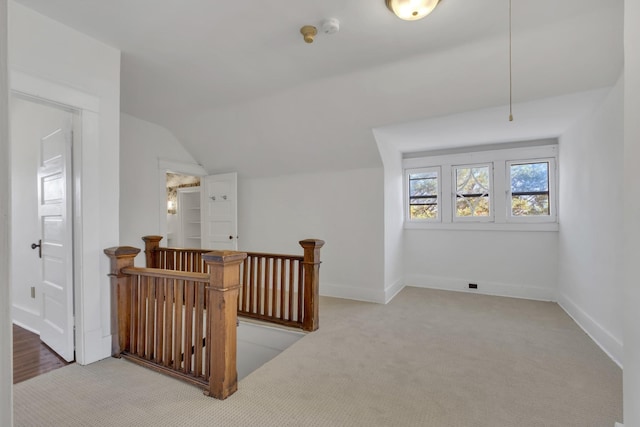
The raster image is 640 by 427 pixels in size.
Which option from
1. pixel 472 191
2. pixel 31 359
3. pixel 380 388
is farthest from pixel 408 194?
pixel 31 359

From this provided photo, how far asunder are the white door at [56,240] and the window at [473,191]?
4.68m

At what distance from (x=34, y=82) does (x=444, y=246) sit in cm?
490

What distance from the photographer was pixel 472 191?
4.61 metres

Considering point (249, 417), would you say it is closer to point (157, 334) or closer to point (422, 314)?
point (157, 334)

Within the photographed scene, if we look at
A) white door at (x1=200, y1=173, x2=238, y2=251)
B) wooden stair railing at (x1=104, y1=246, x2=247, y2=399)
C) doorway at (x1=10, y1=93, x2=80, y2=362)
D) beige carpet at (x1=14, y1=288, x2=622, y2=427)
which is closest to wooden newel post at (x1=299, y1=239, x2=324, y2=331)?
beige carpet at (x1=14, y1=288, x2=622, y2=427)

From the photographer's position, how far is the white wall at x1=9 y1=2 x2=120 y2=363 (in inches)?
85.1

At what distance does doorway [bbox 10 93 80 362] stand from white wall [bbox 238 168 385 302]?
8.46 ft

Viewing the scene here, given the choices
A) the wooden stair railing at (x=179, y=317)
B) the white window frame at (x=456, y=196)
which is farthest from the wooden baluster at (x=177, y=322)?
the white window frame at (x=456, y=196)

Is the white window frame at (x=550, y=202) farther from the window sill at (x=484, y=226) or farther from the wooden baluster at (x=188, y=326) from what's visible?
Result: the wooden baluster at (x=188, y=326)

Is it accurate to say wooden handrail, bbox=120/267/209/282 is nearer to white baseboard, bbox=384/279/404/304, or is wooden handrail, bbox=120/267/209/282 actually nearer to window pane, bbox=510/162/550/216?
white baseboard, bbox=384/279/404/304

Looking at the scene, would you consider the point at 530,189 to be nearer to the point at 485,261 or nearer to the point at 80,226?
the point at 485,261

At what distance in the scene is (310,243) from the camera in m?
3.01

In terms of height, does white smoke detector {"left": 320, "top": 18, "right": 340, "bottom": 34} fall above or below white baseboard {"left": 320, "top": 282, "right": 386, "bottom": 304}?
above

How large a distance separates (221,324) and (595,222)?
3398 millimetres
